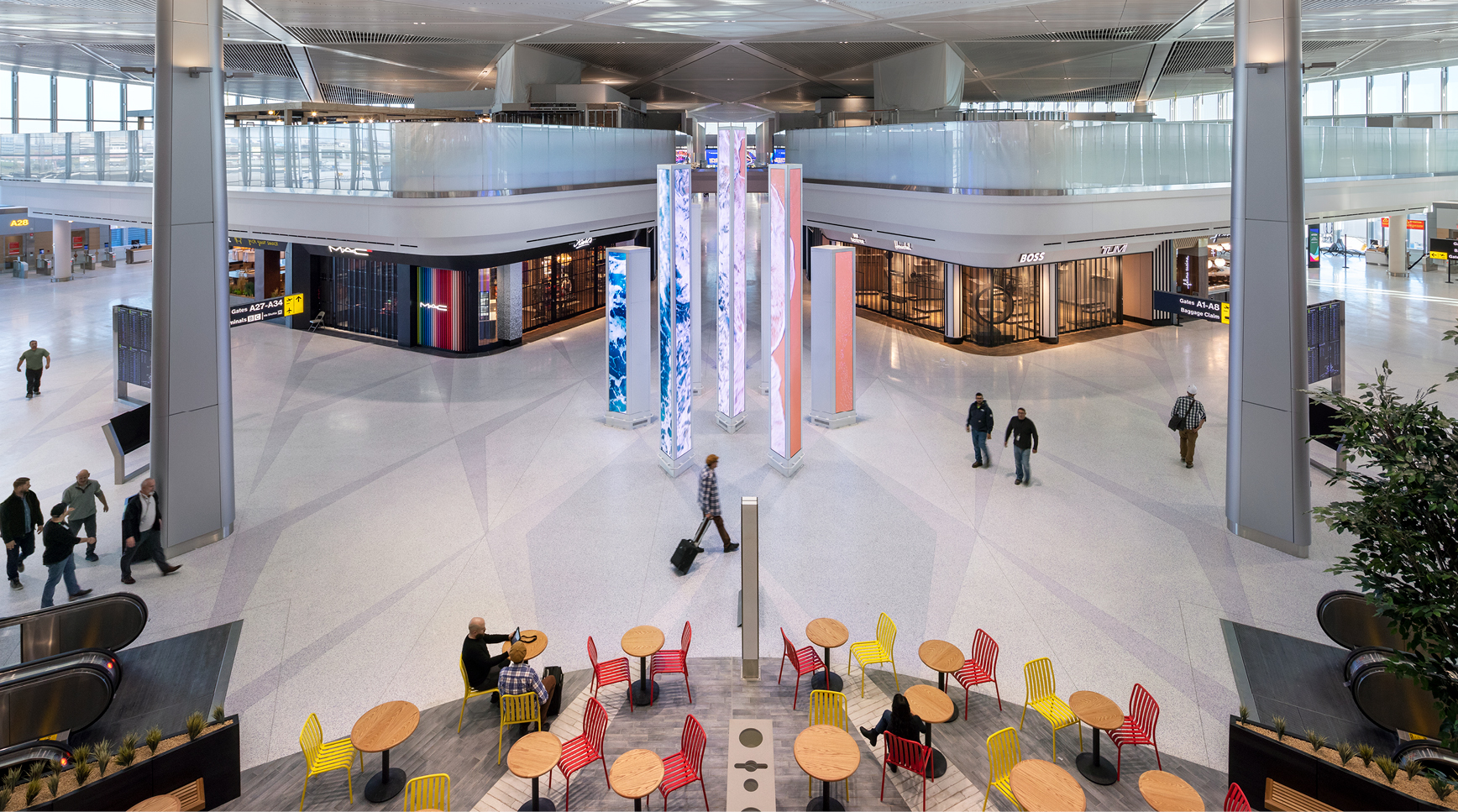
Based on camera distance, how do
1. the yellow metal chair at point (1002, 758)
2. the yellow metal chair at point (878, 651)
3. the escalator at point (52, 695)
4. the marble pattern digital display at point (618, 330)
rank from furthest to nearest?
the marble pattern digital display at point (618, 330) < the yellow metal chair at point (878, 651) < the escalator at point (52, 695) < the yellow metal chair at point (1002, 758)

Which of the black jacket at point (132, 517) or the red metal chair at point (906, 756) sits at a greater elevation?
the black jacket at point (132, 517)

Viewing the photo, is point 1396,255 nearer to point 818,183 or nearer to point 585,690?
point 818,183

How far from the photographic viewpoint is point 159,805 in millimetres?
6023

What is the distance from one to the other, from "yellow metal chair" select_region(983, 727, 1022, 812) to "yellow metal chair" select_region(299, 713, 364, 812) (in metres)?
4.96

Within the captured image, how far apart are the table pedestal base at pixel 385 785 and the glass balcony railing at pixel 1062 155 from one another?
15736 millimetres

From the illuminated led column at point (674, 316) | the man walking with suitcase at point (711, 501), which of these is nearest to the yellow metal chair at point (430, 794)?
the man walking with suitcase at point (711, 501)

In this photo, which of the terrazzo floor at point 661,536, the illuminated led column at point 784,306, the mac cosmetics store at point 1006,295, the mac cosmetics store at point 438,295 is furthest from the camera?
the mac cosmetics store at point 1006,295

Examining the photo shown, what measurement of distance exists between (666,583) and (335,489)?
20.1 feet

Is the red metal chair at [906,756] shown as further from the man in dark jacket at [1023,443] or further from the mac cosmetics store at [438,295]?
the mac cosmetics store at [438,295]

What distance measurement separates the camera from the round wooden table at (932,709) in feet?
23.7

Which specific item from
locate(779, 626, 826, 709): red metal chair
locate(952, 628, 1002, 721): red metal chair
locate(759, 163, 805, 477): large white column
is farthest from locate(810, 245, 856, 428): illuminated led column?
locate(779, 626, 826, 709): red metal chair

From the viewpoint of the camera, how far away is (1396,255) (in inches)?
1382

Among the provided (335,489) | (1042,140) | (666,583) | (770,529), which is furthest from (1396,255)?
(335,489)

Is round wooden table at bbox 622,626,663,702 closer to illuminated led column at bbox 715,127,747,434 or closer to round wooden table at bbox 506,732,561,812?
round wooden table at bbox 506,732,561,812
